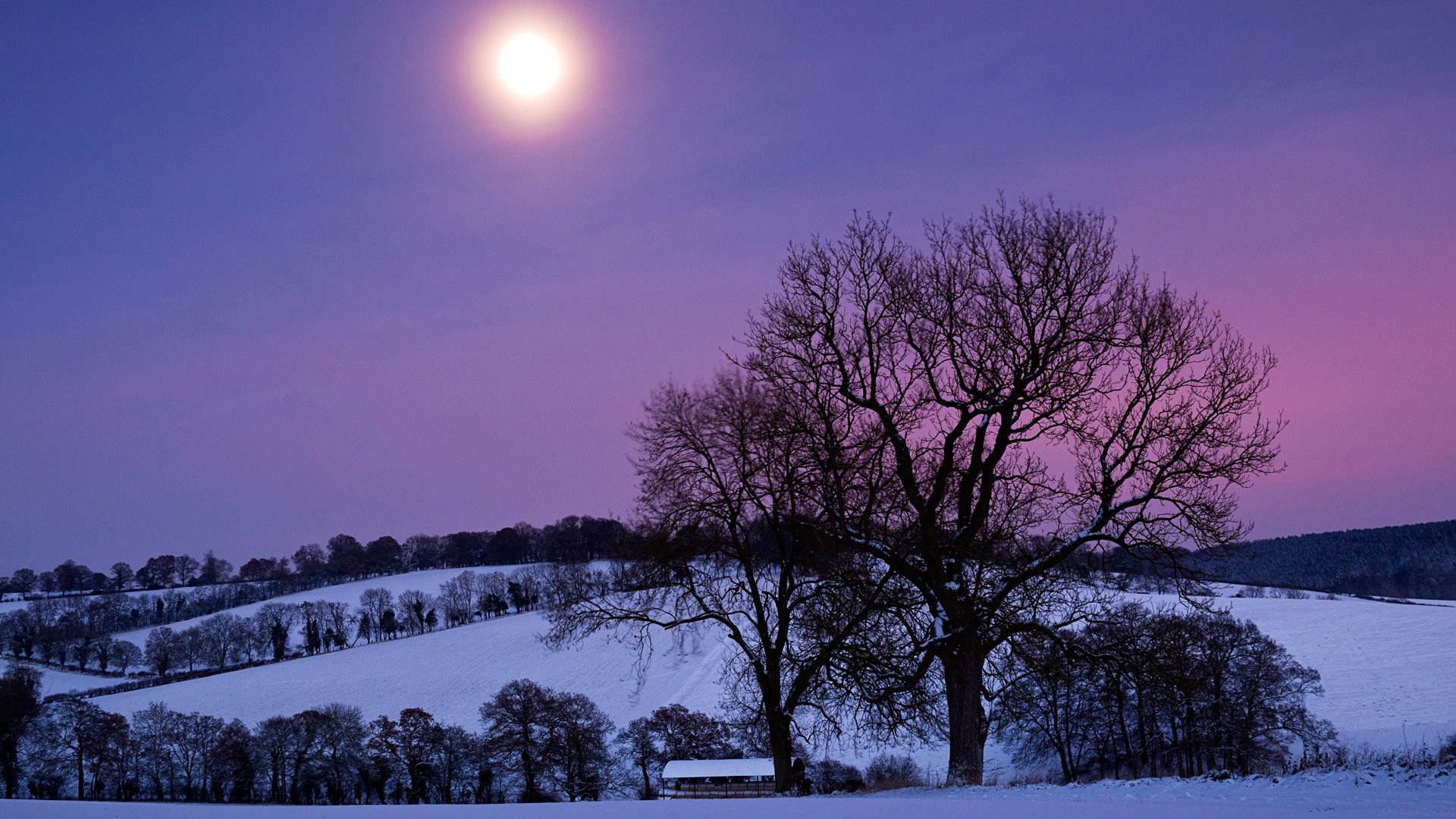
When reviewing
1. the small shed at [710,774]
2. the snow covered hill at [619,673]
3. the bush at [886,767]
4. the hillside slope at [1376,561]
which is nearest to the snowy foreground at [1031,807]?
the bush at [886,767]

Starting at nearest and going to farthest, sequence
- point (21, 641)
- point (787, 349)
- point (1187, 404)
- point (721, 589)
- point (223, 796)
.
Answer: point (1187, 404)
point (787, 349)
point (721, 589)
point (223, 796)
point (21, 641)

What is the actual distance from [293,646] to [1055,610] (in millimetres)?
112438

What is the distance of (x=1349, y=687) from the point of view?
5103cm

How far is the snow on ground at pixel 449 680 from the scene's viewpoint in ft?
214

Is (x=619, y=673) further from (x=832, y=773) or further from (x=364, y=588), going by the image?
(x=364, y=588)

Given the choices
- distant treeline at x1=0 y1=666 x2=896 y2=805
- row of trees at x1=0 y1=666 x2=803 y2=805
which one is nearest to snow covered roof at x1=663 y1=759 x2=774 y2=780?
distant treeline at x1=0 y1=666 x2=896 y2=805

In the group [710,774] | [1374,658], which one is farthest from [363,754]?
[1374,658]

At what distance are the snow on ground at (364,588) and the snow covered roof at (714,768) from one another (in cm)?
8077

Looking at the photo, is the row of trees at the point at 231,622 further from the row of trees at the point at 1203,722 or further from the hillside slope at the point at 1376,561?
the hillside slope at the point at 1376,561

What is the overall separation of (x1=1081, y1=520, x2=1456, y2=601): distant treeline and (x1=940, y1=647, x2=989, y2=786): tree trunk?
9570cm

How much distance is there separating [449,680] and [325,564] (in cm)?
10705

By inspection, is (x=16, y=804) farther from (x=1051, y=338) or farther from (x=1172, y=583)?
(x=1172, y=583)

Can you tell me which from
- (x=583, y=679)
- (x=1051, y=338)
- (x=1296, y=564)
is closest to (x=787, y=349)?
(x=1051, y=338)

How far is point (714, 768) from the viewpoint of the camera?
53.3 meters
